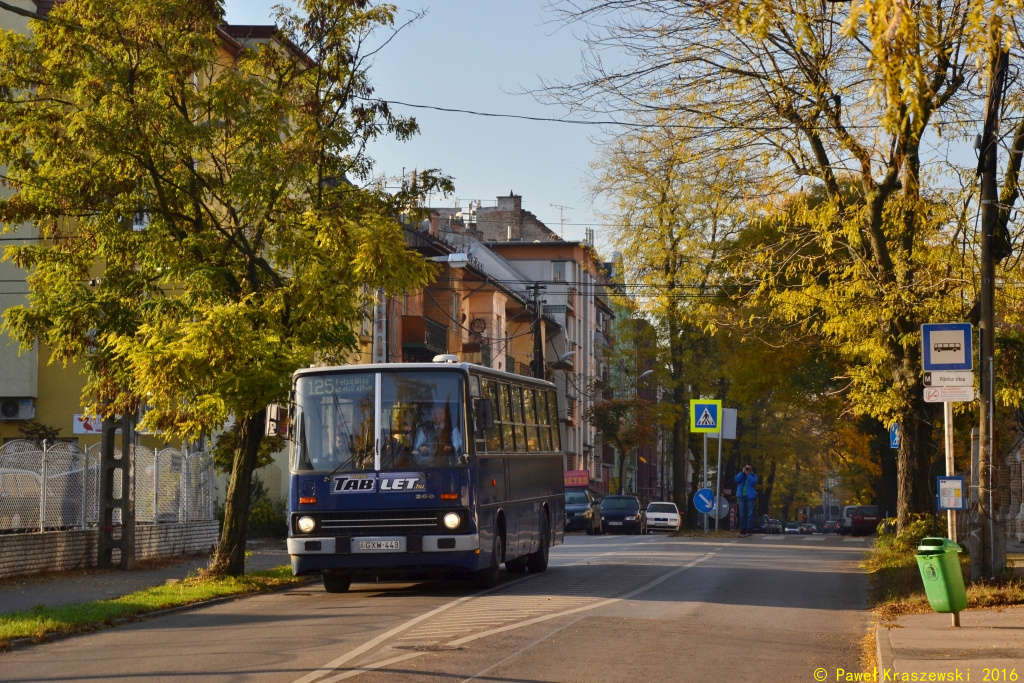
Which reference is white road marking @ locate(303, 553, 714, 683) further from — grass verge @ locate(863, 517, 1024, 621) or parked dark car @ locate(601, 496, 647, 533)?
parked dark car @ locate(601, 496, 647, 533)

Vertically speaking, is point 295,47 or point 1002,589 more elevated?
point 295,47

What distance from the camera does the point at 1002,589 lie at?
53.6ft

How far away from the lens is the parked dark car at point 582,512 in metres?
49.2

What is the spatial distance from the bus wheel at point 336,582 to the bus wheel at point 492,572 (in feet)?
5.61

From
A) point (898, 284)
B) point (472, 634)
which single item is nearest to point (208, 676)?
point (472, 634)

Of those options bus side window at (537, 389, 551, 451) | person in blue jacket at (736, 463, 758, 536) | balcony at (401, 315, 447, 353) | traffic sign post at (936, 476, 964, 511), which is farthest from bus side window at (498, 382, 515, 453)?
balcony at (401, 315, 447, 353)

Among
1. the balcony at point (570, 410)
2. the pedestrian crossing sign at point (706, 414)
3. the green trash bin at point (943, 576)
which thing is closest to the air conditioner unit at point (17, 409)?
the pedestrian crossing sign at point (706, 414)

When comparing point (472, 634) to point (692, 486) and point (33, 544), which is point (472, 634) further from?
point (692, 486)

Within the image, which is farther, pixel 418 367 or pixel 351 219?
pixel 351 219

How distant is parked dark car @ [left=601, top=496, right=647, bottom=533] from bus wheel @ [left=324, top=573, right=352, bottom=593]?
32964mm

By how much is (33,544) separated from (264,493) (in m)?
14.7

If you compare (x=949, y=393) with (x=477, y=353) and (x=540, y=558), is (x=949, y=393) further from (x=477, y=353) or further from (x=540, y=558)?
(x=477, y=353)

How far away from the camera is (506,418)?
71.5 ft

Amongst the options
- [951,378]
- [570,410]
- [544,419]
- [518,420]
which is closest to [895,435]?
[544,419]
